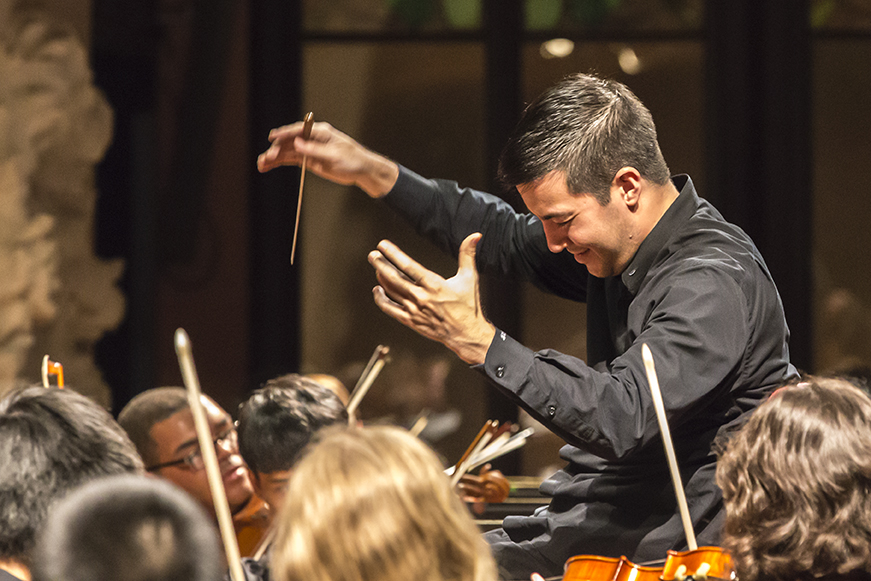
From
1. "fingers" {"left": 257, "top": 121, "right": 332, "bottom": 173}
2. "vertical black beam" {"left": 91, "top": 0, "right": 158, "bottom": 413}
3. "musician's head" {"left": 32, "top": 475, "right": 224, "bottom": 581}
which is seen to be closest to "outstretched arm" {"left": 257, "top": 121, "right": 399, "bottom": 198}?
"fingers" {"left": 257, "top": 121, "right": 332, "bottom": 173}

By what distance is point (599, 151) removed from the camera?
194 cm

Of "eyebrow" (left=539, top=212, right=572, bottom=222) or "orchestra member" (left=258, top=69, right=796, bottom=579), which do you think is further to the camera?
"eyebrow" (left=539, top=212, right=572, bottom=222)

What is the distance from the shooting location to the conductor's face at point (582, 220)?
1939mm

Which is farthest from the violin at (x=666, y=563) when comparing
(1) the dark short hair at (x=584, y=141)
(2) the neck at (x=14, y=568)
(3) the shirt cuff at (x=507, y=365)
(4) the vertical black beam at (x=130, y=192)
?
(4) the vertical black beam at (x=130, y=192)


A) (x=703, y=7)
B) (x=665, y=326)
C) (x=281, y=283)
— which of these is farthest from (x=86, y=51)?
(x=665, y=326)

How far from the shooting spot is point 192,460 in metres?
2.51

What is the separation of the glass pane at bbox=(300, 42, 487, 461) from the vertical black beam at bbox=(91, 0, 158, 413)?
68cm

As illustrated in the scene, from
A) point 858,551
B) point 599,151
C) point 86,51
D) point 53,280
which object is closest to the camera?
point 858,551

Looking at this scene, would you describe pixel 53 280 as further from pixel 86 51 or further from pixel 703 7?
pixel 703 7

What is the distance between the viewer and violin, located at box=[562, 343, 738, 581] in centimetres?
160

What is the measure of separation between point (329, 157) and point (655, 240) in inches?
27.7

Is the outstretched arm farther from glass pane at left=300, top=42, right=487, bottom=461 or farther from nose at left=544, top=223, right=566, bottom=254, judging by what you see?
glass pane at left=300, top=42, right=487, bottom=461

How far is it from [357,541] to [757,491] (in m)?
0.59

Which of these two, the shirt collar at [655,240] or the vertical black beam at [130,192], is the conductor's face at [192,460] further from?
the vertical black beam at [130,192]
